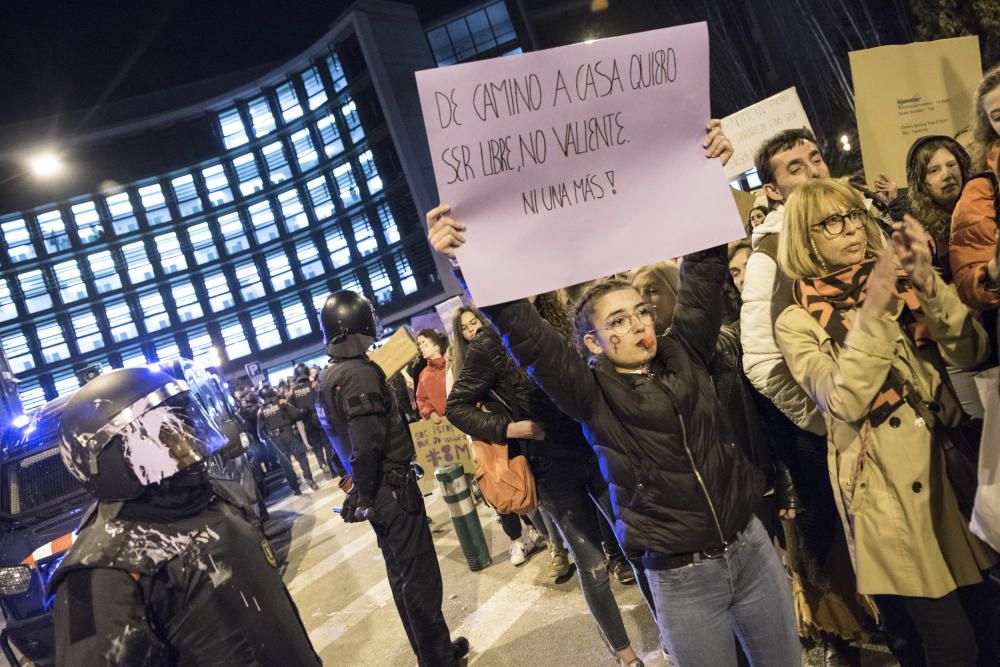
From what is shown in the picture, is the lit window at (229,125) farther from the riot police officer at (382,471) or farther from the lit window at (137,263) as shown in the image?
the riot police officer at (382,471)

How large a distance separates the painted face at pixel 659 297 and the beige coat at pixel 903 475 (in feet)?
3.27

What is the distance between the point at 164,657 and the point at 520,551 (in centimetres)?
420

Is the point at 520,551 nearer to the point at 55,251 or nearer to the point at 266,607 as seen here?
the point at 266,607

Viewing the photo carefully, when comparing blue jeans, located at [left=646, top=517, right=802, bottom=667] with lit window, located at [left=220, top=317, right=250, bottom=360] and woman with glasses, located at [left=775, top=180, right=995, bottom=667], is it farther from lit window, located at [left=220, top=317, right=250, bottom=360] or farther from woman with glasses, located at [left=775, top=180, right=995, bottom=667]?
lit window, located at [left=220, top=317, right=250, bottom=360]

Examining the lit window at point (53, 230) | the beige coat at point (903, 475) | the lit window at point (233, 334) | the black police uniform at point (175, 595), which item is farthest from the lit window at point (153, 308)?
the beige coat at point (903, 475)

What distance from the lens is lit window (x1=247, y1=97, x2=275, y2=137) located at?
45.3 metres

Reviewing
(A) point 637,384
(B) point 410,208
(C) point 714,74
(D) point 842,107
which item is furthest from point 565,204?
(B) point 410,208

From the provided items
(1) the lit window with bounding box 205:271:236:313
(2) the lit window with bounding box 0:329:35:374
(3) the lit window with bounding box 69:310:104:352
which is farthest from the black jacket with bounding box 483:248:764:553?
(2) the lit window with bounding box 0:329:35:374

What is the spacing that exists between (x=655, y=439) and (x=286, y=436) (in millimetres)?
12525

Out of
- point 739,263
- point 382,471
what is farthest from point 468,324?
point 739,263

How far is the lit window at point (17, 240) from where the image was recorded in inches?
1695

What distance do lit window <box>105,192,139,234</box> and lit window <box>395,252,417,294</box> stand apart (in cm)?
1964

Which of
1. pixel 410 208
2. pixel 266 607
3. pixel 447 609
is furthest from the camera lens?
pixel 410 208

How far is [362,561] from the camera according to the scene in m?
7.38
